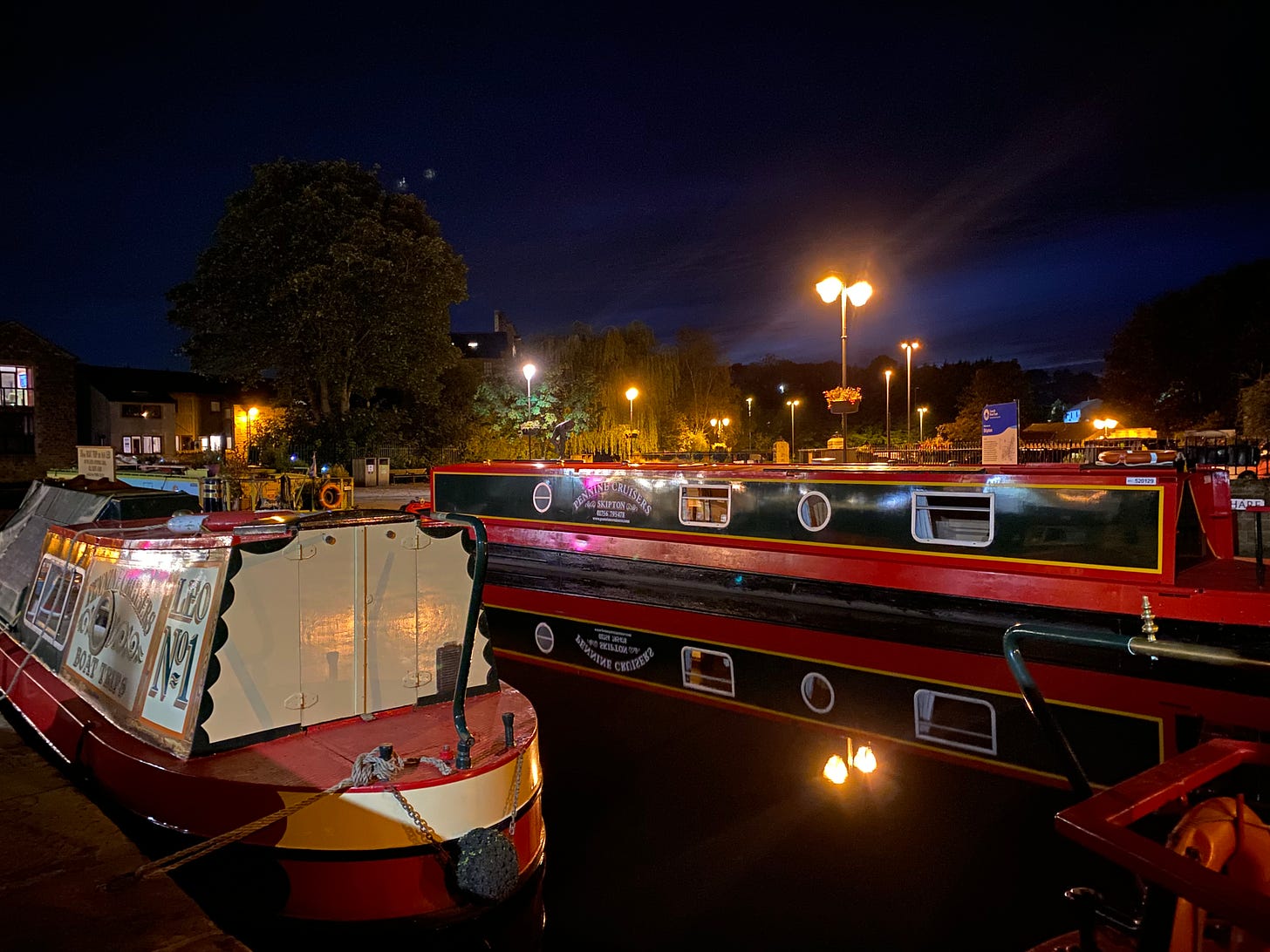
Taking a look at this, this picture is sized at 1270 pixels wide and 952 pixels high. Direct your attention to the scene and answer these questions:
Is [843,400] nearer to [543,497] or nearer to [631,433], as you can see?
[543,497]

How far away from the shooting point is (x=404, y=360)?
91.5ft

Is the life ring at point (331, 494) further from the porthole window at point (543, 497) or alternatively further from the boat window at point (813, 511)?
the porthole window at point (543, 497)

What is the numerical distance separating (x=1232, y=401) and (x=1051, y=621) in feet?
129

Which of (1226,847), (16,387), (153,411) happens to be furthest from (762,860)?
(153,411)

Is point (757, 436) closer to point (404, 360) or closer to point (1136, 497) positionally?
point (404, 360)

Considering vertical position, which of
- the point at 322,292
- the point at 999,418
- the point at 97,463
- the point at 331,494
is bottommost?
the point at 331,494

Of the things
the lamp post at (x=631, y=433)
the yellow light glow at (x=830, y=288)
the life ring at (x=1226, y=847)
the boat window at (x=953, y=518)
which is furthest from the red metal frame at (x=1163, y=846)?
the lamp post at (x=631, y=433)

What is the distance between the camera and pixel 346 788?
371 centimetres

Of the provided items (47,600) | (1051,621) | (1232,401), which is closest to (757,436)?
(1232,401)

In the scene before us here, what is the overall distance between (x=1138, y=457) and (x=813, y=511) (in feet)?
14.0

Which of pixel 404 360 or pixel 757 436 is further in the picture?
pixel 757 436

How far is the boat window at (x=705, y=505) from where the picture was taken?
12.6m

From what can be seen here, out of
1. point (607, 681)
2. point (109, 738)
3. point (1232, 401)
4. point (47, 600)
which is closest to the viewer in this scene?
point (109, 738)

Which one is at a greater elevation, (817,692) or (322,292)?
(322,292)
